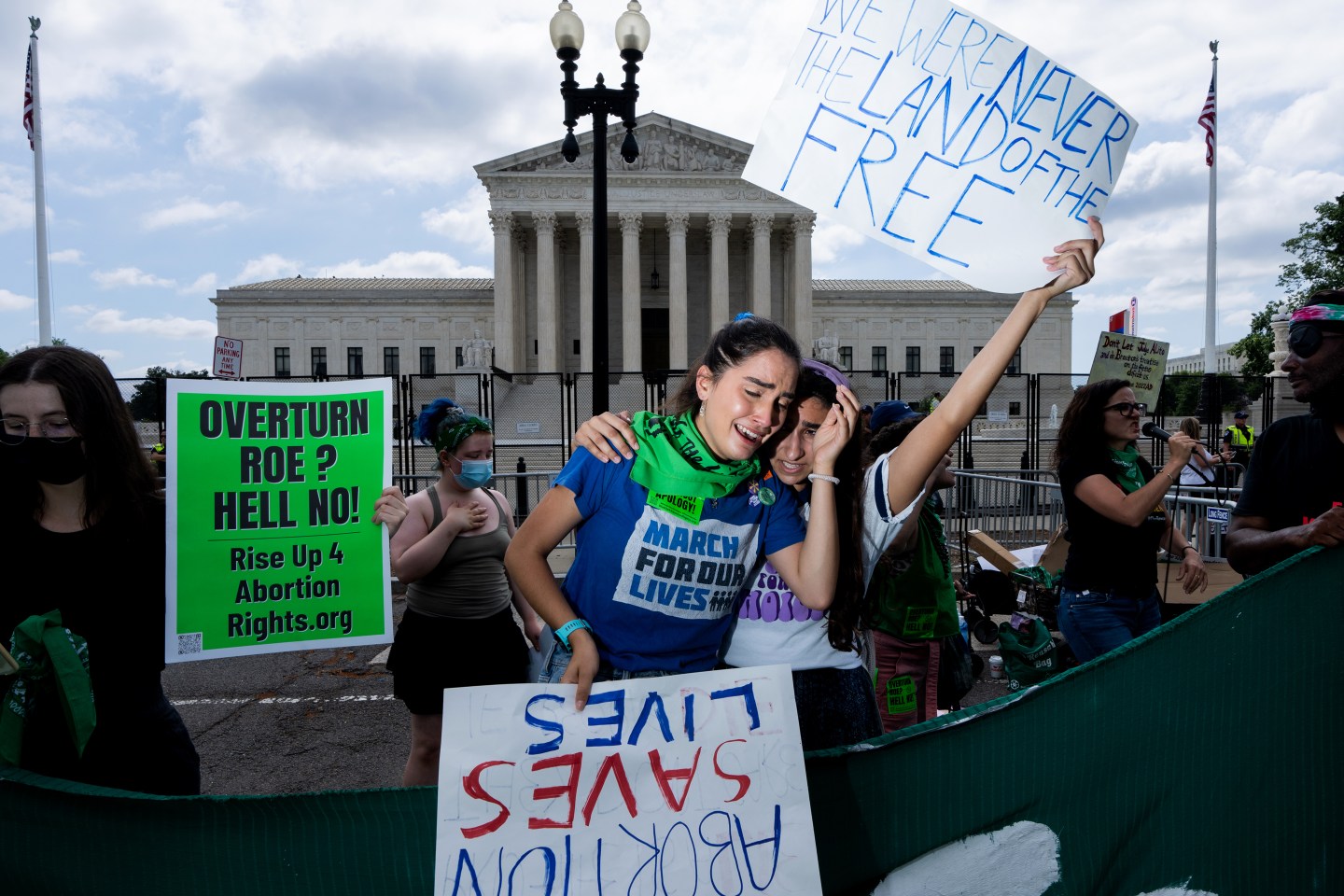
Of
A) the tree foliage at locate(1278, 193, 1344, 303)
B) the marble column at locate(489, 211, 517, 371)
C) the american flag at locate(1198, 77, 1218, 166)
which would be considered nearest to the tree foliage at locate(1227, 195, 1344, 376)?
the tree foliage at locate(1278, 193, 1344, 303)

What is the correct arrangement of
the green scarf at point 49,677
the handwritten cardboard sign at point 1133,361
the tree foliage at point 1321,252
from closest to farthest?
1. the green scarf at point 49,677
2. the handwritten cardboard sign at point 1133,361
3. the tree foliage at point 1321,252

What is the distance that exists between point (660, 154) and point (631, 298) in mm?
8505

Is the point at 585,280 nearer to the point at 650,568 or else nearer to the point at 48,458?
the point at 48,458

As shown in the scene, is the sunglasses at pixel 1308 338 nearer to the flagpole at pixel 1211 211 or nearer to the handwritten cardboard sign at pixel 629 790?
the handwritten cardboard sign at pixel 629 790

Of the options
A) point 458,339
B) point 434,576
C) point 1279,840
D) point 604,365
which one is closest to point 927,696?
point 1279,840

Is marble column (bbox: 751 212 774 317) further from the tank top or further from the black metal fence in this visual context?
the tank top

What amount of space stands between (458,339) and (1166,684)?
2328 inches

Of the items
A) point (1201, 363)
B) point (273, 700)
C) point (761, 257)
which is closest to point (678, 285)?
point (761, 257)

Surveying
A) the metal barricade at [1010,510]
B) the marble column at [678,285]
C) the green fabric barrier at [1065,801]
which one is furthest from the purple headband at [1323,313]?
the marble column at [678,285]

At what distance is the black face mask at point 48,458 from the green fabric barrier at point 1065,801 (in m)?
0.73

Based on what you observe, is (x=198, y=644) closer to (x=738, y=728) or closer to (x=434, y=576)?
(x=434, y=576)

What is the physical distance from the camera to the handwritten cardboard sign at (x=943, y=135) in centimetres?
202

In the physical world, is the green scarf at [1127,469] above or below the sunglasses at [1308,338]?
below

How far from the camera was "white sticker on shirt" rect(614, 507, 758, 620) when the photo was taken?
1.81 m
